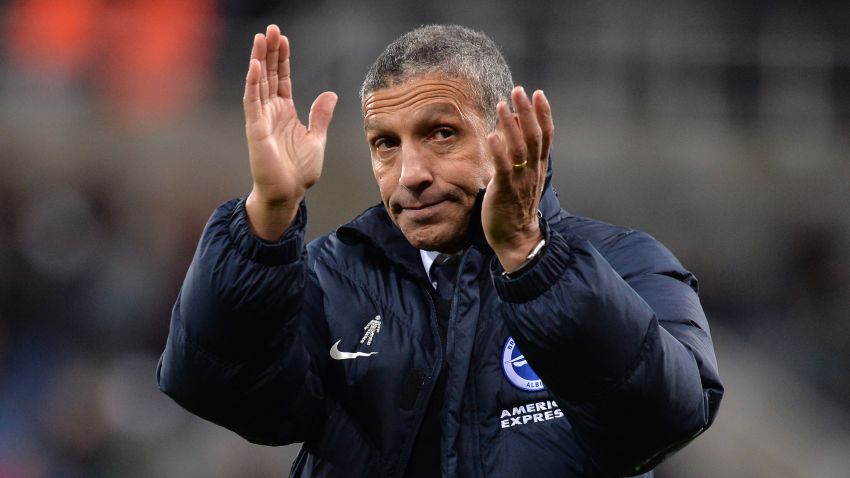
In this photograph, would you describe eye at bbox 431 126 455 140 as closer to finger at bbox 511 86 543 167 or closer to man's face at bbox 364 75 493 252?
man's face at bbox 364 75 493 252

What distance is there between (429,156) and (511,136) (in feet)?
1.44

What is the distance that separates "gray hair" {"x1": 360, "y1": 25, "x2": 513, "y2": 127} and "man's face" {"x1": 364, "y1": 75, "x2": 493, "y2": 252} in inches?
0.8

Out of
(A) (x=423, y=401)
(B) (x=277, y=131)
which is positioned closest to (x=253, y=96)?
(B) (x=277, y=131)

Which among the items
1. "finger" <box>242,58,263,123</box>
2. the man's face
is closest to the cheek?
the man's face

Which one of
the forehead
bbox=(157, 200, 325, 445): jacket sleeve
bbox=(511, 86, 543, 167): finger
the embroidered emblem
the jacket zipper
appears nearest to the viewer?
bbox=(511, 86, 543, 167): finger

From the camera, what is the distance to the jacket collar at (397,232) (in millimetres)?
2111

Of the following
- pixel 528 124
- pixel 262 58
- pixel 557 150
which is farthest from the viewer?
pixel 557 150

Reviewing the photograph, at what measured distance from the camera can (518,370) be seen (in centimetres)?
199

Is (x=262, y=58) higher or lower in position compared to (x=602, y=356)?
higher

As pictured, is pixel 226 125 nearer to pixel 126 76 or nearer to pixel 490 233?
pixel 126 76

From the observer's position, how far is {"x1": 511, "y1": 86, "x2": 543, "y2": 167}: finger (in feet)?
5.58

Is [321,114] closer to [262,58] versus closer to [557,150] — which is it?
[262,58]

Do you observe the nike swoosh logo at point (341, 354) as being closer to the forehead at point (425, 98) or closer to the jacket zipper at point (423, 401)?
the jacket zipper at point (423, 401)

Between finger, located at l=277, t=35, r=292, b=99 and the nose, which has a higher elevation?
finger, located at l=277, t=35, r=292, b=99
